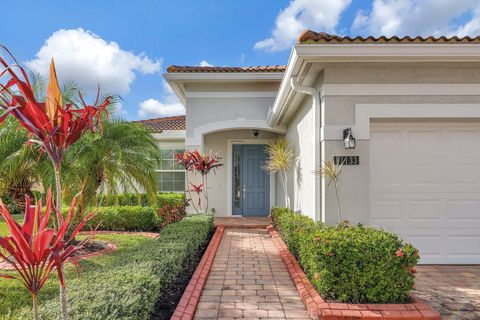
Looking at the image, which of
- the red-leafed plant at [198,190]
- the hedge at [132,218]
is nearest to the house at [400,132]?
the red-leafed plant at [198,190]

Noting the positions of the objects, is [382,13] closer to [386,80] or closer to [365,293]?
[386,80]

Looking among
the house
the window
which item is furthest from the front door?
the house

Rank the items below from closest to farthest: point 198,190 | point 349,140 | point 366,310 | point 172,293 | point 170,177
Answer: point 366,310 → point 172,293 → point 349,140 → point 198,190 → point 170,177

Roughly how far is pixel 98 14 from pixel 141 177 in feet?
18.5

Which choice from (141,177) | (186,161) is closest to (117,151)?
(141,177)

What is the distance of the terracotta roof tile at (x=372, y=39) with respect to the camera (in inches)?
202

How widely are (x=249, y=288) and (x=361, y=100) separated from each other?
12.8ft

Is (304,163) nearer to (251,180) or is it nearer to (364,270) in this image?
(364,270)

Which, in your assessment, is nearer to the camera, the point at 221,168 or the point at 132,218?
the point at 132,218

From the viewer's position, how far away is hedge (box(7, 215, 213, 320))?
109 inches

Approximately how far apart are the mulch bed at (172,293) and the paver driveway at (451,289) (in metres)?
3.58

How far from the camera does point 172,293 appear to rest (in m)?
4.50

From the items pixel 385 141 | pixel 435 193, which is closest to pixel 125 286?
pixel 385 141

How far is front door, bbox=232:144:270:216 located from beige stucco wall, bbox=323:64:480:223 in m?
7.29
